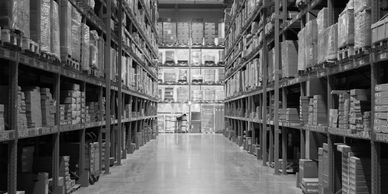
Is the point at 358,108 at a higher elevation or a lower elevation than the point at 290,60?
lower

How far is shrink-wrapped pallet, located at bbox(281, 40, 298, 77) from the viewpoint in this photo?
7.66 m

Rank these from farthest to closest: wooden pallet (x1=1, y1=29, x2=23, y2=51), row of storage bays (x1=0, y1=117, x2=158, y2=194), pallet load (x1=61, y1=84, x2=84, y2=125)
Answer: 1. pallet load (x1=61, y1=84, x2=84, y2=125)
2. row of storage bays (x1=0, y1=117, x2=158, y2=194)
3. wooden pallet (x1=1, y1=29, x2=23, y2=51)

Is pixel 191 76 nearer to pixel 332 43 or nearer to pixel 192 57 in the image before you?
pixel 192 57

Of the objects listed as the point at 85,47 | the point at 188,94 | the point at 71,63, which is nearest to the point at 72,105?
the point at 71,63

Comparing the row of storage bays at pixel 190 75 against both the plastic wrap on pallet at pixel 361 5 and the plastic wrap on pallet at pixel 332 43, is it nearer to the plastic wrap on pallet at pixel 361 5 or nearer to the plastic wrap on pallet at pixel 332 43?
the plastic wrap on pallet at pixel 332 43

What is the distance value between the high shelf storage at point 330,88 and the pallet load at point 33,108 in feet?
10.9

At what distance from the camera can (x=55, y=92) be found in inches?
219

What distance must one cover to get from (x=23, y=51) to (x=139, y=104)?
11.1 meters

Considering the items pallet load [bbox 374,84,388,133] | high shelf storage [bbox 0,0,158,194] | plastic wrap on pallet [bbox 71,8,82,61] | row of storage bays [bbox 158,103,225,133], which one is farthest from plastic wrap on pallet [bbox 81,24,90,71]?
row of storage bays [bbox 158,103,225,133]

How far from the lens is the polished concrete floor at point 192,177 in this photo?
6.63 m

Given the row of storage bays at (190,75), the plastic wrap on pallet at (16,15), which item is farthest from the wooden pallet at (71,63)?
the row of storage bays at (190,75)

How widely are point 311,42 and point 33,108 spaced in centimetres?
372

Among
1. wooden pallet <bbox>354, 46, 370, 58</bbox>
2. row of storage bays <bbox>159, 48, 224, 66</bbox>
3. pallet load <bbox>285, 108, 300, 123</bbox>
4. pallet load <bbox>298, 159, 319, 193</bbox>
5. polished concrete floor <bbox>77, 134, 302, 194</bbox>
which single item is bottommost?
polished concrete floor <bbox>77, 134, 302, 194</bbox>

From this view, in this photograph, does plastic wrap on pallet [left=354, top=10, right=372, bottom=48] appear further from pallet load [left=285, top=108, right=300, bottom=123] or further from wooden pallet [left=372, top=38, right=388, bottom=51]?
pallet load [left=285, top=108, right=300, bottom=123]
